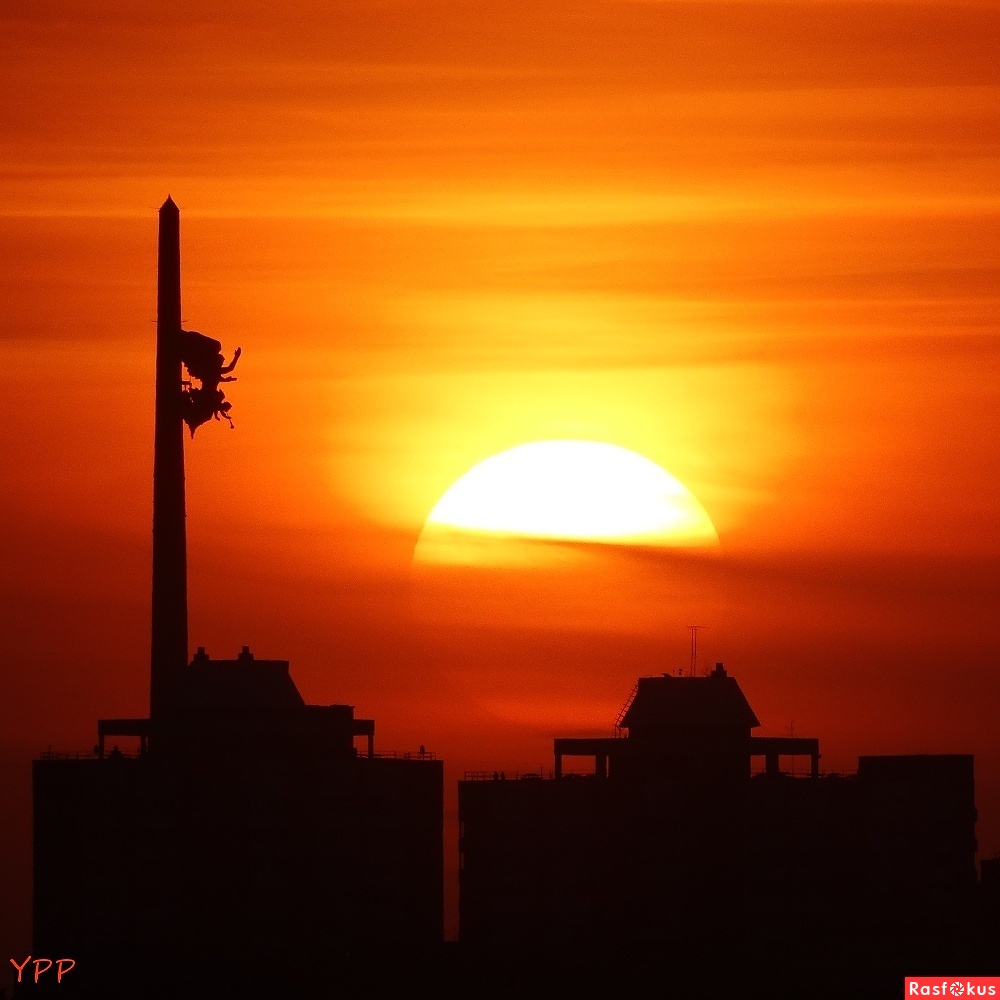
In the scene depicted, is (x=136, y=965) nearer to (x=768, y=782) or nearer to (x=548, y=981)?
(x=548, y=981)

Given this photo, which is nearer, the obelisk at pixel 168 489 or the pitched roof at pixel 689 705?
the obelisk at pixel 168 489

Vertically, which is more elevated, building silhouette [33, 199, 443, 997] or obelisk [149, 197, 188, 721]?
obelisk [149, 197, 188, 721]

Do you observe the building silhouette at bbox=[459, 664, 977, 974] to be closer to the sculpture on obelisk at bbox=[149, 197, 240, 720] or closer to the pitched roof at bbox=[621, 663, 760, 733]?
the pitched roof at bbox=[621, 663, 760, 733]

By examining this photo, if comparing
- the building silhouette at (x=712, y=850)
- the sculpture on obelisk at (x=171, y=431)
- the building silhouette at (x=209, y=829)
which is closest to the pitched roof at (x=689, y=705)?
the building silhouette at (x=712, y=850)

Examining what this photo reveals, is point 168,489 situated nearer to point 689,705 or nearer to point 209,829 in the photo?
point 209,829

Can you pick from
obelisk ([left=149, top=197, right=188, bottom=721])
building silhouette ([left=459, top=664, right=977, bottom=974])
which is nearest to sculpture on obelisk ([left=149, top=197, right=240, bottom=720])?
obelisk ([left=149, top=197, right=188, bottom=721])

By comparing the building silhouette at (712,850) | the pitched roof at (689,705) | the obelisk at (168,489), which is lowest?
the building silhouette at (712,850)

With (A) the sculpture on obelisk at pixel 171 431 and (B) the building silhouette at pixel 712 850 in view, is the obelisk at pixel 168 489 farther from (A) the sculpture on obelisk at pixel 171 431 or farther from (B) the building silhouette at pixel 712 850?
(B) the building silhouette at pixel 712 850
